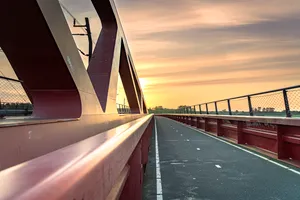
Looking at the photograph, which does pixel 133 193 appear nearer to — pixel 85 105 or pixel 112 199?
pixel 112 199

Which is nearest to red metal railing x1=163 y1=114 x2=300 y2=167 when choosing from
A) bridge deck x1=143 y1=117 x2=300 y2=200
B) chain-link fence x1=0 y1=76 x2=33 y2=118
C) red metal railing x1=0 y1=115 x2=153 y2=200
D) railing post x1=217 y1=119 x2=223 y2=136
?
bridge deck x1=143 y1=117 x2=300 y2=200

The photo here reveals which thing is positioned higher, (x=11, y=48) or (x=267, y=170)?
(x=11, y=48)

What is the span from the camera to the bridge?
3.76ft

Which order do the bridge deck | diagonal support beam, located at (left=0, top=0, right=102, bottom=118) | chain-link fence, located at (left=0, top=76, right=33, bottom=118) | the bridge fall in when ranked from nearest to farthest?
the bridge < diagonal support beam, located at (left=0, top=0, right=102, bottom=118) < chain-link fence, located at (left=0, top=76, right=33, bottom=118) < the bridge deck

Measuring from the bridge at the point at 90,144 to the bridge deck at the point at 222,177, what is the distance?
0.02m

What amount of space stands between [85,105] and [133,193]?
2.38 m

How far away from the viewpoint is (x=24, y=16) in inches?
165

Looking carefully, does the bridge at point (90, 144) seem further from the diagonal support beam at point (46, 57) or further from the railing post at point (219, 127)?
the railing post at point (219, 127)

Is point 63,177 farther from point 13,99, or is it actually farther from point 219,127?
point 219,127

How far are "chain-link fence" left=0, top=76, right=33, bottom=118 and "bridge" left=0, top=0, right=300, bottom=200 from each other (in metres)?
0.03

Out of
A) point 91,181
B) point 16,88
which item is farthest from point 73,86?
point 91,181

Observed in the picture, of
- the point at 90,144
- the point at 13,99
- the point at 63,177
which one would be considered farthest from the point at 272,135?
the point at 63,177

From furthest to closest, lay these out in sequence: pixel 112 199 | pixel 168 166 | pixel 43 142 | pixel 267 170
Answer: pixel 168 166
pixel 267 170
pixel 43 142
pixel 112 199

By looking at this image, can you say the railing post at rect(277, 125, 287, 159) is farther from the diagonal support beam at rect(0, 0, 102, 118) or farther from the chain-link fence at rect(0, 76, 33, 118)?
the chain-link fence at rect(0, 76, 33, 118)
